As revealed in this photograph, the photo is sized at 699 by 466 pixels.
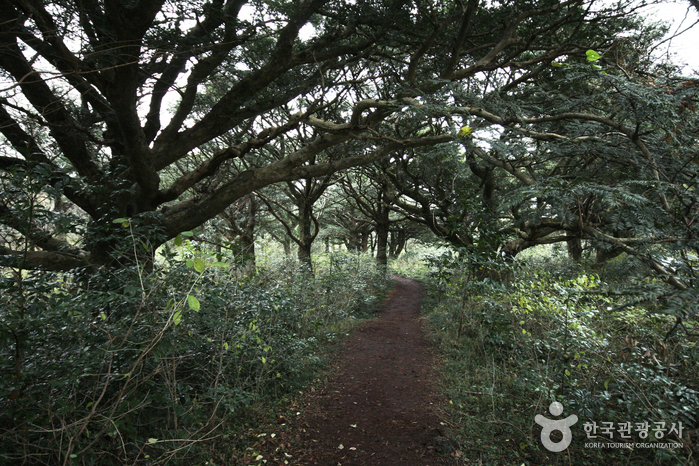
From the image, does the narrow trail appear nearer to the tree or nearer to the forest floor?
the forest floor

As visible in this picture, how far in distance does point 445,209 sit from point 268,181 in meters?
6.22

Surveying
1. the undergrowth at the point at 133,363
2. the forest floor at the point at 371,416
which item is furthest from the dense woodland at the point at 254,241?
the forest floor at the point at 371,416

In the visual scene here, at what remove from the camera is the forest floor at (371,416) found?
3.22m

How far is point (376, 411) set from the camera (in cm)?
408

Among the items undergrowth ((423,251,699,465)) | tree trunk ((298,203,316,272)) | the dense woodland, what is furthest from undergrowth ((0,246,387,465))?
tree trunk ((298,203,316,272))

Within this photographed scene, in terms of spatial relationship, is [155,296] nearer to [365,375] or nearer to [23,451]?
[23,451]

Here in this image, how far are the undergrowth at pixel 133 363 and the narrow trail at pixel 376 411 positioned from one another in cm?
65

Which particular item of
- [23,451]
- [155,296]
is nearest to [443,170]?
[155,296]

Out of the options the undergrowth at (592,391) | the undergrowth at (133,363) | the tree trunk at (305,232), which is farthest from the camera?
the tree trunk at (305,232)

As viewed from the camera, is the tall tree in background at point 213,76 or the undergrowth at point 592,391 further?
the tall tree in background at point 213,76

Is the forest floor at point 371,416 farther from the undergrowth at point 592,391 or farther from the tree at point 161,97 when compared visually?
the tree at point 161,97

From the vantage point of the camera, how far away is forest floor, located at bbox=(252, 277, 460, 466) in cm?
322

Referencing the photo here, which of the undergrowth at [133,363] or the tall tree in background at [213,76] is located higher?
the tall tree in background at [213,76]

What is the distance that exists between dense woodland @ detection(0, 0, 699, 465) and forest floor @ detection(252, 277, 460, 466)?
34 centimetres
